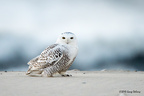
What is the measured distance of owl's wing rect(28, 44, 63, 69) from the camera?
734 cm

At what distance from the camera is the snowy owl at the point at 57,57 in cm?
734

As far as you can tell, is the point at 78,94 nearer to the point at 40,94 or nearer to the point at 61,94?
the point at 61,94

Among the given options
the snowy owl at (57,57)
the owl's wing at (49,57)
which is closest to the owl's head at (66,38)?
the snowy owl at (57,57)

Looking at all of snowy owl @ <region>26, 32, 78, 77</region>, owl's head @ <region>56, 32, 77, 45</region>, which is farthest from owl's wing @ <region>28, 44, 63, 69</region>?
owl's head @ <region>56, 32, 77, 45</region>

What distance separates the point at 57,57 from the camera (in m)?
7.34

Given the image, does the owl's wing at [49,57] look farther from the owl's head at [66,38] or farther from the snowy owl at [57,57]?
the owl's head at [66,38]

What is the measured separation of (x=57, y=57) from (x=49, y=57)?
28cm

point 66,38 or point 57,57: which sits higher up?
point 66,38

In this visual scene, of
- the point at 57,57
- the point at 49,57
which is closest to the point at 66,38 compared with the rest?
the point at 57,57

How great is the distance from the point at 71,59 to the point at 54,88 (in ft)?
10.0

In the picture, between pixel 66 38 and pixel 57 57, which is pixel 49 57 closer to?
pixel 57 57

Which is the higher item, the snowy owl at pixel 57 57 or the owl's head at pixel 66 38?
the owl's head at pixel 66 38

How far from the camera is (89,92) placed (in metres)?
4.41

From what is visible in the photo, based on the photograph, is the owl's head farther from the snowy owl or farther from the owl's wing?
the owl's wing
